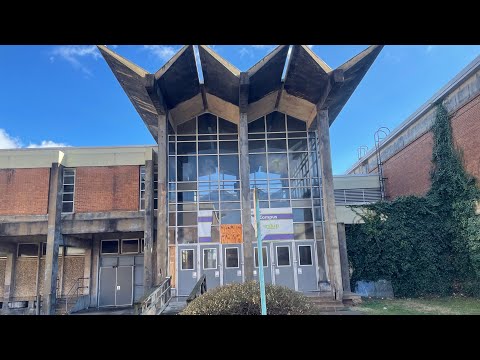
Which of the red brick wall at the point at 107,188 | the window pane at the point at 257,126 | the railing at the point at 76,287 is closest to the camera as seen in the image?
the red brick wall at the point at 107,188

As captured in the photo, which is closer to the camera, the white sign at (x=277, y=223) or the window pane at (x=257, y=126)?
the white sign at (x=277, y=223)

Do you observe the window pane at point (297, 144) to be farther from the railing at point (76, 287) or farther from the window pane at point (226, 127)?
the railing at point (76, 287)

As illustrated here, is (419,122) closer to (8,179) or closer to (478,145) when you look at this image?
(478,145)

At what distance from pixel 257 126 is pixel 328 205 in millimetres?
5158

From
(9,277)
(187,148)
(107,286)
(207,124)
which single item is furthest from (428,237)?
(9,277)

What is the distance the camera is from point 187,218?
16.8 m

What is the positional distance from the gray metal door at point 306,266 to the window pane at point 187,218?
4585 mm

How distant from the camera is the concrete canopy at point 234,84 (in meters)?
15.0

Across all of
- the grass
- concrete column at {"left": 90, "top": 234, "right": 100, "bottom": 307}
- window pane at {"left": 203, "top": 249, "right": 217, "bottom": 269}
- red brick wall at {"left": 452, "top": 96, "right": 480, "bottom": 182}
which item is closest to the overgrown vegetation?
red brick wall at {"left": 452, "top": 96, "right": 480, "bottom": 182}

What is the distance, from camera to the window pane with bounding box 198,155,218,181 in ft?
56.9

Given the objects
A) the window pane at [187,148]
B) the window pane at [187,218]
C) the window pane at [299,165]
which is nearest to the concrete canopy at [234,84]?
the window pane at [187,148]

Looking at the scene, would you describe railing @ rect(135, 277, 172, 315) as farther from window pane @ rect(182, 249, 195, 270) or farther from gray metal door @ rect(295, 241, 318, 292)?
gray metal door @ rect(295, 241, 318, 292)
